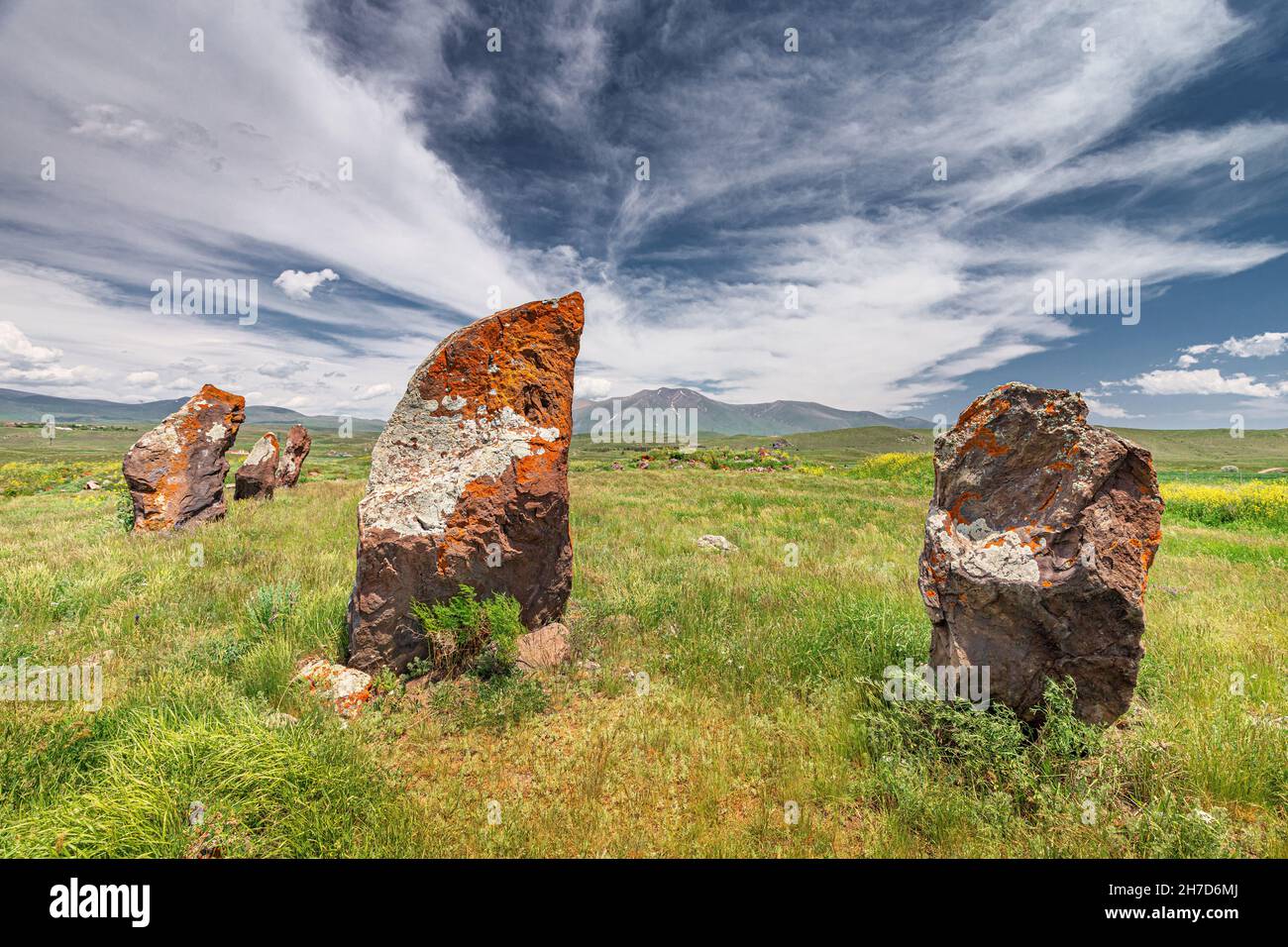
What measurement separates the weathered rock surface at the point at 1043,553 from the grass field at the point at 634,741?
17.5 inches

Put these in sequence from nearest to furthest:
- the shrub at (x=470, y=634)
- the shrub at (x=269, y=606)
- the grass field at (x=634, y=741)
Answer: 1. the grass field at (x=634, y=741)
2. the shrub at (x=470, y=634)
3. the shrub at (x=269, y=606)

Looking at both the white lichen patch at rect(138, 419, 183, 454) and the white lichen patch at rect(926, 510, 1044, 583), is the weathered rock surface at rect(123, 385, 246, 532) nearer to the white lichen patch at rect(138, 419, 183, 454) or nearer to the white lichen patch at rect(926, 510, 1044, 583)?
the white lichen patch at rect(138, 419, 183, 454)

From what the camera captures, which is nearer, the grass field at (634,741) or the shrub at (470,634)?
the grass field at (634,741)

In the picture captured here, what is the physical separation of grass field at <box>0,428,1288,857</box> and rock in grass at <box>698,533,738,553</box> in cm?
276

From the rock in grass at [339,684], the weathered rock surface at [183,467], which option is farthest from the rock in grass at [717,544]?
the weathered rock surface at [183,467]

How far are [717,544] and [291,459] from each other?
1854 cm

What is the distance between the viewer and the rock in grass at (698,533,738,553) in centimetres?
1051

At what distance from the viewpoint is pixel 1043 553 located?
3656 millimetres

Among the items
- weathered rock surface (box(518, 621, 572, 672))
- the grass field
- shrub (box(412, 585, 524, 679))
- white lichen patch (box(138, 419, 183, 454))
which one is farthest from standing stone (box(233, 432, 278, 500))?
weathered rock surface (box(518, 621, 572, 672))

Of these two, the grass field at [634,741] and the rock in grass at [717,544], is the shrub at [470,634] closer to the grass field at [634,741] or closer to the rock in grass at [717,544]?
the grass field at [634,741]

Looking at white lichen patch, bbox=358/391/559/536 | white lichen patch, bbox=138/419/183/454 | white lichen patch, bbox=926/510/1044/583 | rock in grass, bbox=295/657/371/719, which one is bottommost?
rock in grass, bbox=295/657/371/719

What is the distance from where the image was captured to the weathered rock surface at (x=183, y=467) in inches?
434
